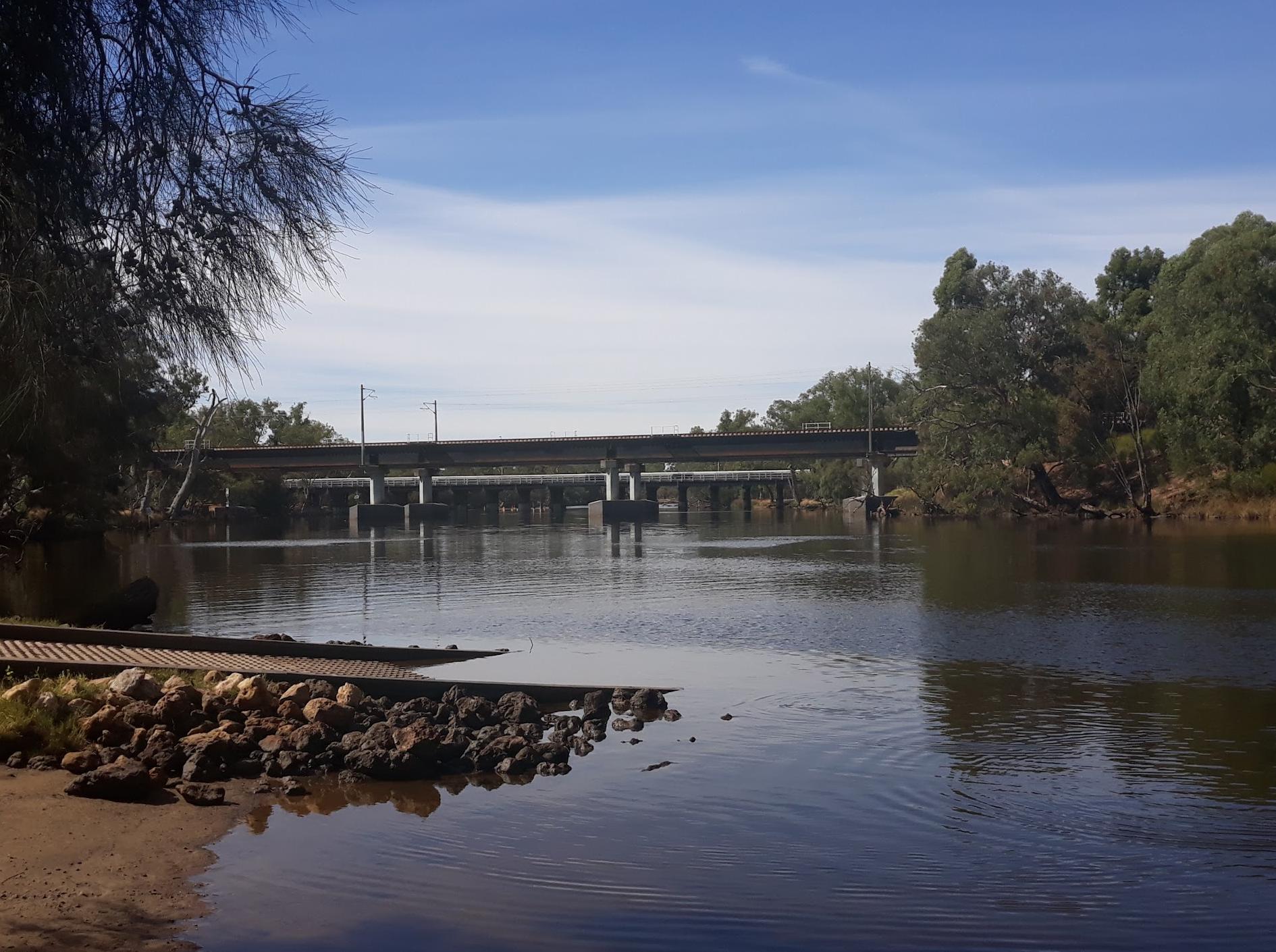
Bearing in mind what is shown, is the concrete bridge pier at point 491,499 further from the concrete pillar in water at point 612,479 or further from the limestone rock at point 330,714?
the limestone rock at point 330,714

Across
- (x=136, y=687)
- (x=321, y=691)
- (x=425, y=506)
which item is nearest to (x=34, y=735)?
(x=136, y=687)

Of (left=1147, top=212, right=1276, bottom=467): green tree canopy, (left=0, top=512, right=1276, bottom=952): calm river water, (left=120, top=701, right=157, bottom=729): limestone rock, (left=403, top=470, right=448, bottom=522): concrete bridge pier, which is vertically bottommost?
(left=0, top=512, right=1276, bottom=952): calm river water

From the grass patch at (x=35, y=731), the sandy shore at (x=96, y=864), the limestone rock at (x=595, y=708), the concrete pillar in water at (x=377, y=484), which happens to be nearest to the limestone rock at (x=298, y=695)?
the grass patch at (x=35, y=731)

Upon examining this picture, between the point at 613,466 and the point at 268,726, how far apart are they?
114 m

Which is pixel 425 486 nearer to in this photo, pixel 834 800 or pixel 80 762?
pixel 80 762

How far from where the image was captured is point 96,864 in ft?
35.6

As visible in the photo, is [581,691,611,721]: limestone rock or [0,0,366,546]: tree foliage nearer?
[0,0,366,546]: tree foliage

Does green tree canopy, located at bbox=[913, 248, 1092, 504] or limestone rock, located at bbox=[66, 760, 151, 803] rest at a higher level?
green tree canopy, located at bbox=[913, 248, 1092, 504]

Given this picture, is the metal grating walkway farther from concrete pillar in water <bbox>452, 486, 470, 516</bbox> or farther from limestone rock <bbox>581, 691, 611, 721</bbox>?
concrete pillar in water <bbox>452, 486, 470, 516</bbox>

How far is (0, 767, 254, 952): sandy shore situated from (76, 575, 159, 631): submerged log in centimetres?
1778

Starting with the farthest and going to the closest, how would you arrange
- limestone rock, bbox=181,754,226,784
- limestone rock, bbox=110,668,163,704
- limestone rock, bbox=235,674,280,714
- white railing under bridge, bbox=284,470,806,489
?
white railing under bridge, bbox=284,470,806,489
limestone rock, bbox=235,674,280,714
limestone rock, bbox=110,668,163,704
limestone rock, bbox=181,754,226,784

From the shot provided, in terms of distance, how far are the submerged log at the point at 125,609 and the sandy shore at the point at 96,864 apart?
17.8m

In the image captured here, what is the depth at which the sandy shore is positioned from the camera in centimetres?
931

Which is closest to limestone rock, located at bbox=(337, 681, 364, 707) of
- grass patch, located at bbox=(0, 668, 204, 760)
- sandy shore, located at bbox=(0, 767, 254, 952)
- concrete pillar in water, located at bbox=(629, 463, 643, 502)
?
sandy shore, located at bbox=(0, 767, 254, 952)
